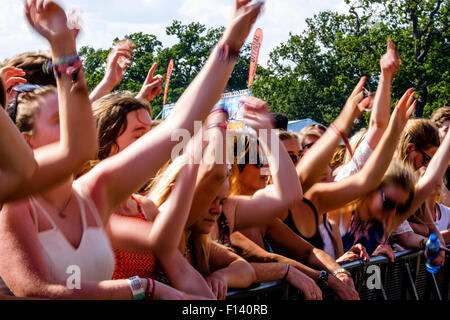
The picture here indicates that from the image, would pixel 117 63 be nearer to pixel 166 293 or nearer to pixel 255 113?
pixel 255 113

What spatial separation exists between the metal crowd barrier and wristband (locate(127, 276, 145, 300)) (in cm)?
55

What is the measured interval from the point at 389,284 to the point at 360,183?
0.72 meters

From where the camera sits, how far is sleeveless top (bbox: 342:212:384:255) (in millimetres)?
3750

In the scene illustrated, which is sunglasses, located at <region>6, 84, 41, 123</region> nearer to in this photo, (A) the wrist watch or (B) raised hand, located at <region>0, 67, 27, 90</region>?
(B) raised hand, located at <region>0, 67, 27, 90</region>

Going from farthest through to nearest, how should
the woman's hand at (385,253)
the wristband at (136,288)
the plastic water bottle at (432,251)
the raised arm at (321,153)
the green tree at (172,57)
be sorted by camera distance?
the green tree at (172,57) < the plastic water bottle at (432,251) < the woman's hand at (385,253) < the raised arm at (321,153) < the wristband at (136,288)

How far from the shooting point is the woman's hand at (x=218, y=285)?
2.40 m

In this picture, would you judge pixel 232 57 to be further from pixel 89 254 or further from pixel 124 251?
pixel 124 251

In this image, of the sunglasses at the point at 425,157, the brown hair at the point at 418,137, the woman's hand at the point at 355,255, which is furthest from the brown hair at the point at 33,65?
the sunglasses at the point at 425,157

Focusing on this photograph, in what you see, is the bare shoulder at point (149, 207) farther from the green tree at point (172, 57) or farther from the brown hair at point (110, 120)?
the green tree at point (172, 57)

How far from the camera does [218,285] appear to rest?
2.42 metres

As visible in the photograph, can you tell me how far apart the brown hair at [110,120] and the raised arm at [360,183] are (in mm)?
1102

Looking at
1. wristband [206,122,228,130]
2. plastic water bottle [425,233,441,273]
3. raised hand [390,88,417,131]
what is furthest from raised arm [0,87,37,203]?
plastic water bottle [425,233,441,273]

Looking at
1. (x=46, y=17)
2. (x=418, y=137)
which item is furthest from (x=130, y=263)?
(x=418, y=137)

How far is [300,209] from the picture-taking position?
324 centimetres
